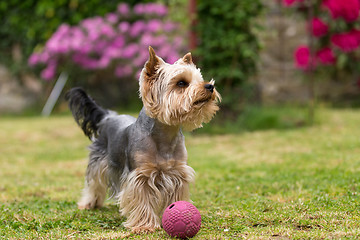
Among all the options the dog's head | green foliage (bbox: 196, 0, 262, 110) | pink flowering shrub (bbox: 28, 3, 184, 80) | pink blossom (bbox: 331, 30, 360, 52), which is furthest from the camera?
pink flowering shrub (bbox: 28, 3, 184, 80)

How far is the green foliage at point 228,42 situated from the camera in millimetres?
9727

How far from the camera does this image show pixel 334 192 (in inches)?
187

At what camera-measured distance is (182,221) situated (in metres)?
3.51

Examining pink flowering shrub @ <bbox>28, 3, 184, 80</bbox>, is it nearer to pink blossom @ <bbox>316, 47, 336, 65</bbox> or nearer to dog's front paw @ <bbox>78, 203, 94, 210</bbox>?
pink blossom @ <bbox>316, 47, 336, 65</bbox>

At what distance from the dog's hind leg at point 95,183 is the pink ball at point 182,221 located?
1.26 meters

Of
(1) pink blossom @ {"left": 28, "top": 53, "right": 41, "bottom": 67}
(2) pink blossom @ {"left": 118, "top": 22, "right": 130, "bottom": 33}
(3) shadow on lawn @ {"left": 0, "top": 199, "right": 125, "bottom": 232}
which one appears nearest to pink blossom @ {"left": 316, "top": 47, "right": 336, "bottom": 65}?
(2) pink blossom @ {"left": 118, "top": 22, "right": 130, "bottom": 33}

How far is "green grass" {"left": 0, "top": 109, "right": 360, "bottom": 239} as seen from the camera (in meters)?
3.79

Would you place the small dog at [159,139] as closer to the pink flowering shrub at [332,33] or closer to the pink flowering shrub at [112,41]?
the pink flowering shrub at [112,41]

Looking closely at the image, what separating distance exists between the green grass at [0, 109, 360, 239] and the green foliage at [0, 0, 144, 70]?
4546 mm

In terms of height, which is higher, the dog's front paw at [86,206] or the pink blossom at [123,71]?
the pink blossom at [123,71]

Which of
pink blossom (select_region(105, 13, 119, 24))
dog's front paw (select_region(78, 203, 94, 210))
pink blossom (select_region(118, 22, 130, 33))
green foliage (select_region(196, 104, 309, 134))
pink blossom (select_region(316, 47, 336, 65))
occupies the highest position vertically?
pink blossom (select_region(105, 13, 119, 24))

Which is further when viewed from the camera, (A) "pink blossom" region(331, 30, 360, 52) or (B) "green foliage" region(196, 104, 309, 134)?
(A) "pink blossom" region(331, 30, 360, 52)

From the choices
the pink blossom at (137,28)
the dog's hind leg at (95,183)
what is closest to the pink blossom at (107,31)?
the pink blossom at (137,28)

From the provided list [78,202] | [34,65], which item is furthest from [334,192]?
[34,65]
